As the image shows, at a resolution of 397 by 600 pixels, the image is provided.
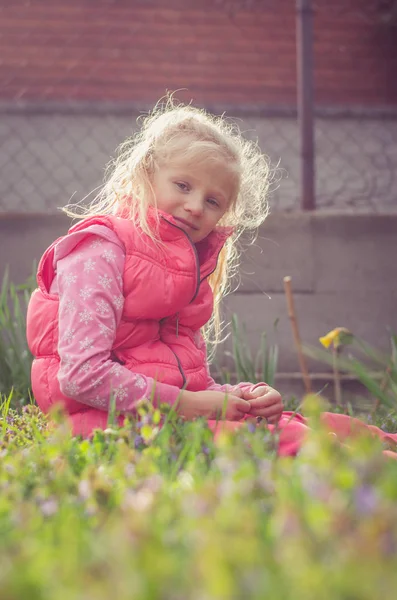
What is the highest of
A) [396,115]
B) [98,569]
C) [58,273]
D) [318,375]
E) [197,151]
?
[396,115]

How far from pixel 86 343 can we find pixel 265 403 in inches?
20.2

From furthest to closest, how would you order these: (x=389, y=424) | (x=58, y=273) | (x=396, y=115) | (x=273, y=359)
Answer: (x=396, y=115) → (x=273, y=359) → (x=389, y=424) → (x=58, y=273)

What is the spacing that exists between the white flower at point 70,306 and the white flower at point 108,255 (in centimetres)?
15

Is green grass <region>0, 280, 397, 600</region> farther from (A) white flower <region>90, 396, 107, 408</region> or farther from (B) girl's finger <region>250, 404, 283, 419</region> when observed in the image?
(B) girl's finger <region>250, 404, 283, 419</region>

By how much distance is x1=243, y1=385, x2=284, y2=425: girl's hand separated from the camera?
2.25 metres

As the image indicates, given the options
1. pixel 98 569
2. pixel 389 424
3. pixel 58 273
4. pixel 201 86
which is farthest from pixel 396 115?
pixel 98 569

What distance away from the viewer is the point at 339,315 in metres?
4.06

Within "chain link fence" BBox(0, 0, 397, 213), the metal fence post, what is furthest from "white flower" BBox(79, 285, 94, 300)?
"chain link fence" BBox(0, 0, 397, 213)

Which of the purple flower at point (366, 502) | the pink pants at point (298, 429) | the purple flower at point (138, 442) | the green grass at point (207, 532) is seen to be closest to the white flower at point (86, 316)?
the pink pants at point (298, 429)

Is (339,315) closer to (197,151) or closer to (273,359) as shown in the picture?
(273,359)

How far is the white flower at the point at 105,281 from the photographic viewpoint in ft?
7.14

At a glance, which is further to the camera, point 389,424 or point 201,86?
point 201,86

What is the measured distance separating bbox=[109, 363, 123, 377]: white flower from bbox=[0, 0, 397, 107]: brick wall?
6.20m

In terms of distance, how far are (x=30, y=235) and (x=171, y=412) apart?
253 cm
